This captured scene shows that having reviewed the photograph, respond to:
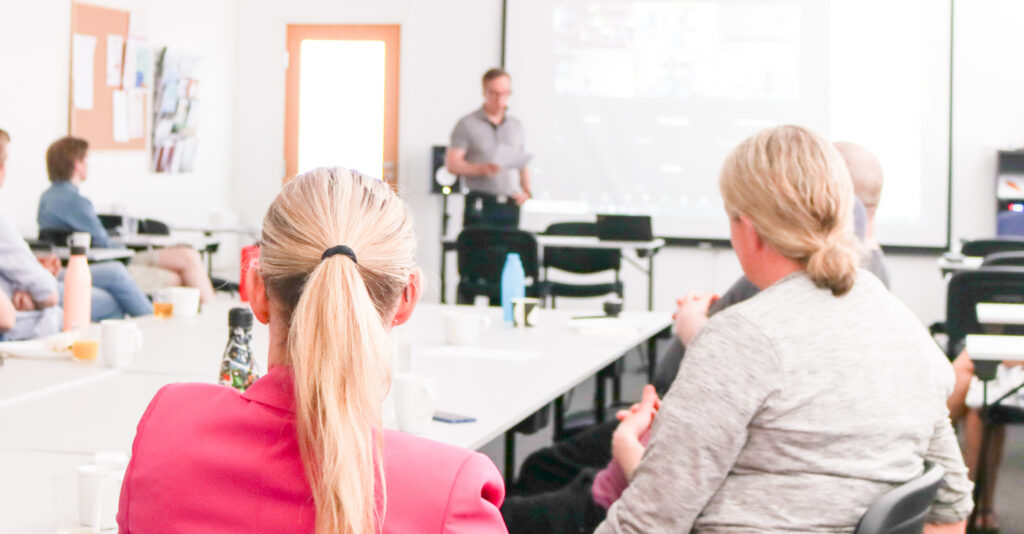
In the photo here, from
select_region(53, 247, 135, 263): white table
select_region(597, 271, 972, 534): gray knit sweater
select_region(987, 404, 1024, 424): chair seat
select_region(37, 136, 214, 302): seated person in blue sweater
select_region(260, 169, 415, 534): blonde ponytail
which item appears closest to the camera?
select_region(260, 169, 415, 534): blonde ponytail

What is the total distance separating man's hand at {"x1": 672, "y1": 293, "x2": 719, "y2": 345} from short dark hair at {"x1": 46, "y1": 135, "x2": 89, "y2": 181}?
374 cm

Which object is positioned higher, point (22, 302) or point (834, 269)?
point (834, 269)

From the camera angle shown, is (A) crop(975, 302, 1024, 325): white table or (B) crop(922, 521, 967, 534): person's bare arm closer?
(B) crop(922, 521, 967, 534): person's bare arm

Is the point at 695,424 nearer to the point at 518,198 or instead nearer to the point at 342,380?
the point at 342,380

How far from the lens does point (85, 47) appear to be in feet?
21.3

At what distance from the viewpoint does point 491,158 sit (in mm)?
6414

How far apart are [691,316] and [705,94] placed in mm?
5207

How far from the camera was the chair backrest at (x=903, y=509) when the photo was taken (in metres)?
1.41

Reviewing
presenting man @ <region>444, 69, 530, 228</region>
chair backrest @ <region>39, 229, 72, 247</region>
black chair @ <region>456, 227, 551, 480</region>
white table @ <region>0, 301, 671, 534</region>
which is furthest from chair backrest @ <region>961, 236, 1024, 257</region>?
chair backrest @ <region>39, 229, 72, 247</region>

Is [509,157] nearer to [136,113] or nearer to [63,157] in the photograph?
[63,157]

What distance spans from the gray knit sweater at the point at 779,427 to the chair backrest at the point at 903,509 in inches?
2.1

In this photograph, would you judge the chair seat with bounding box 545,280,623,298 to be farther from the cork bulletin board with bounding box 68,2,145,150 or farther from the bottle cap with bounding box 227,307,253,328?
the bottle cap with bounding box 227,307,253,328

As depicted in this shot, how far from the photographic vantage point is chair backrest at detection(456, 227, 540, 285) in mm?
5594

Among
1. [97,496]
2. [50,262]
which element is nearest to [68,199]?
[50,262]
